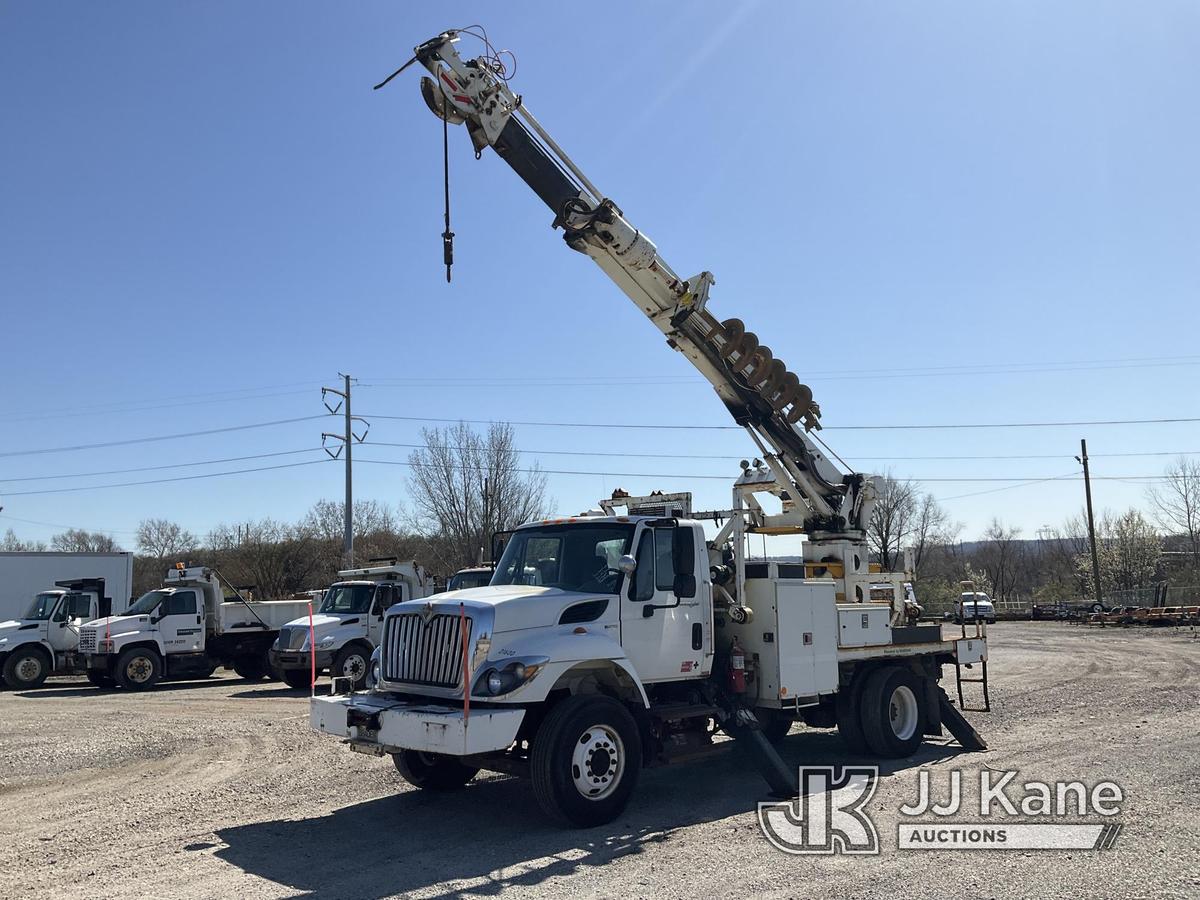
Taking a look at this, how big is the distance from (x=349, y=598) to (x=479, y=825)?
13.4 metres

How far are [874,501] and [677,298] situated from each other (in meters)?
4.00

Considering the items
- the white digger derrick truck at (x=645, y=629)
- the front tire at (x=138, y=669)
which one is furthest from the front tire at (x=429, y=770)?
the front tire at (x=138, y=669)

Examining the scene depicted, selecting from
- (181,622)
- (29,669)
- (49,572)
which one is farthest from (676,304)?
(49,572)

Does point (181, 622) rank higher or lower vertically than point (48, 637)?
higher

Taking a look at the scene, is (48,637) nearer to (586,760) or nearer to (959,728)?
(586,760)

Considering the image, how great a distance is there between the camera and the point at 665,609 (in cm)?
890

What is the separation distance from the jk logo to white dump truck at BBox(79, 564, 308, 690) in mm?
16031

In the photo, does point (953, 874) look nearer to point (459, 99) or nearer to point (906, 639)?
point (906, 639)

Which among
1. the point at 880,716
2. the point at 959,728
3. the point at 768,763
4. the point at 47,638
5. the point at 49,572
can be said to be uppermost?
the point at 49,572

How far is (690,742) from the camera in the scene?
898 cm

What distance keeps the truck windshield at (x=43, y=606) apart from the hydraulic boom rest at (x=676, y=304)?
1720 centimetres

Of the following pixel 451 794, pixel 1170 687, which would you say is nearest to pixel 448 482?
pixel 1170 687

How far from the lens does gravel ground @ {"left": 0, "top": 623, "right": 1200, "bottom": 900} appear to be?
6297 mm

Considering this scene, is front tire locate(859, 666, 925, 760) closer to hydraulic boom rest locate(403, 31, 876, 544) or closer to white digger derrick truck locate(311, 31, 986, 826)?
white digger derrick truck locate(311, 31, 986, 826)
